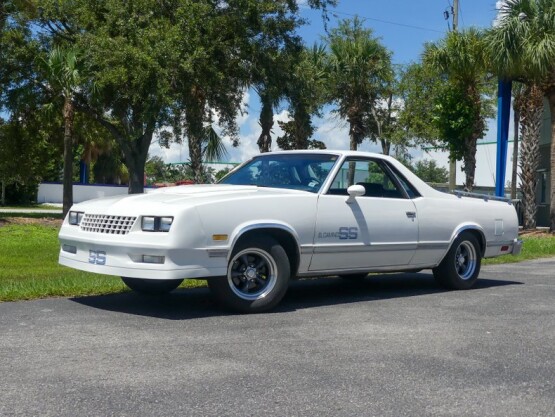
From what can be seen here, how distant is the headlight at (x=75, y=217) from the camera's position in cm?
745

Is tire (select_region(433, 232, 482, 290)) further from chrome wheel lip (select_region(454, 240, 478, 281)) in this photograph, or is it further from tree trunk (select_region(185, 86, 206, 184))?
tree trunk (select_region(185, 86, 206, 184))

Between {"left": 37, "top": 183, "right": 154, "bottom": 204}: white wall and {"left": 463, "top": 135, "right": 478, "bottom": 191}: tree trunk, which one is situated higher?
{"left": 463, "top": 135, "right": 478, "bottom": 191}: tree trunk

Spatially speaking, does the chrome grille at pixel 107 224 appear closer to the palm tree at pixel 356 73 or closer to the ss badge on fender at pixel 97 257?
the ss badge on fender at pixel 97 257

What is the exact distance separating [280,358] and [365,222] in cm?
289

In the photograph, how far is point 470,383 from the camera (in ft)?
15.7

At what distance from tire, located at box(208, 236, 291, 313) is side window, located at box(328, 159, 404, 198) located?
4.26 ft

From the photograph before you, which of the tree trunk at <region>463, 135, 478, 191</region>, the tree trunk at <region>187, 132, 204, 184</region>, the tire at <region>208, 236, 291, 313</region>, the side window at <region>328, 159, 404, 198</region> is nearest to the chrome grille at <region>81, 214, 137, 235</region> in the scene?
the tire at <region>208, 236, 291, 313</region>

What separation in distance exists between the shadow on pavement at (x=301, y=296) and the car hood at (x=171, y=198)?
0.92 metres

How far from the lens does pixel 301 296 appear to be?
331 inches

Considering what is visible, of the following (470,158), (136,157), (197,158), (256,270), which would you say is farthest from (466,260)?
(197,158)

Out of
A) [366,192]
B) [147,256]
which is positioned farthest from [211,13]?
[147,256]

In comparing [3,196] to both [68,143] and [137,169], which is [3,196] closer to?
[68,143]

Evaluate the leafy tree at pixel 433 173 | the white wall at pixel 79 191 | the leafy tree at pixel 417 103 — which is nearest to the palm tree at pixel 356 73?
the leafy tree at pixel 417 103

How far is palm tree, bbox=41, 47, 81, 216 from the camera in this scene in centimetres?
2473
